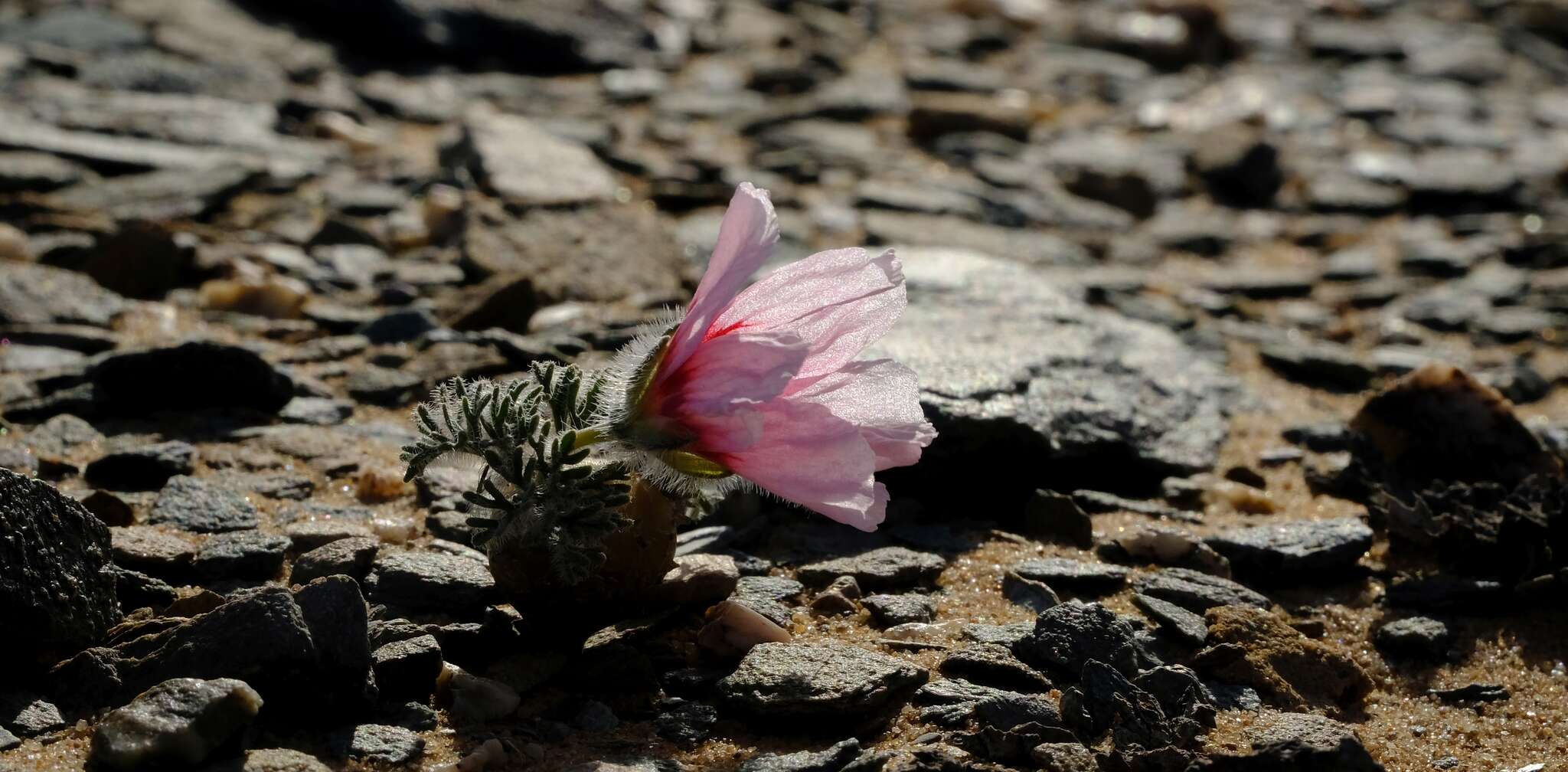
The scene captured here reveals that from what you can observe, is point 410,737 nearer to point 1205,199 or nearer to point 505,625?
point 505,625

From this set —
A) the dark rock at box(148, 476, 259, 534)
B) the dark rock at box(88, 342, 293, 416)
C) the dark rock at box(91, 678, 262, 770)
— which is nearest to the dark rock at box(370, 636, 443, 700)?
the dark rock at box(91, 678, 262, 770)

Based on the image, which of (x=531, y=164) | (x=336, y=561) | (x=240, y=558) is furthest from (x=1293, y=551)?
(x=531, y=164)

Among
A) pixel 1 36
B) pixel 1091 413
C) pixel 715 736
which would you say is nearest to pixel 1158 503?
pixel 1091 413

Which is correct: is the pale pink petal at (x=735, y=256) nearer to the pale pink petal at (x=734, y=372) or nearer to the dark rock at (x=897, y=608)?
the pale pink petal at (x=734, y=372)

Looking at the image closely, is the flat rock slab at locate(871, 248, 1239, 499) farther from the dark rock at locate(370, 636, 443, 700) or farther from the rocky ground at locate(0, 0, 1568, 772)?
the dark rock at locate(370, 636, 443, 700)

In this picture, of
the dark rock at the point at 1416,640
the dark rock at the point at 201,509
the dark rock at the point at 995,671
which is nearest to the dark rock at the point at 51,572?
the dark rock at the point at 201,509

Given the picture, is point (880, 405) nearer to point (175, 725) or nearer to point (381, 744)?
point (381, 744)
